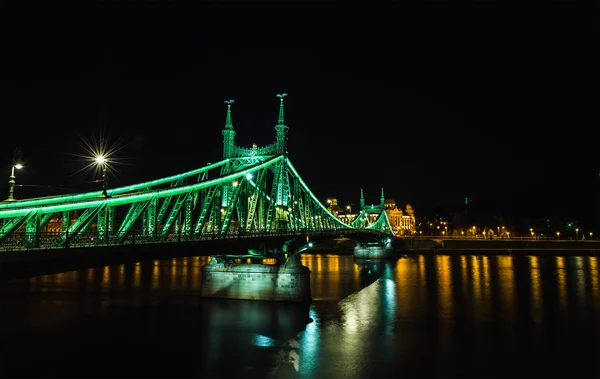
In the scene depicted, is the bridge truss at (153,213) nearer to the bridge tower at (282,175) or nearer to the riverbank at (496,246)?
the bridge tower at (282,175)

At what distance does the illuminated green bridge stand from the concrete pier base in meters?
2.46

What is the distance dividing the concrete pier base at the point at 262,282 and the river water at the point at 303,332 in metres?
0.84

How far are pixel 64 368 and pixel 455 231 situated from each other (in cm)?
13719

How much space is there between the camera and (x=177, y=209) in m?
24.3

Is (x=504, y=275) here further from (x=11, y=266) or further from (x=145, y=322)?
(x=11, y=266)

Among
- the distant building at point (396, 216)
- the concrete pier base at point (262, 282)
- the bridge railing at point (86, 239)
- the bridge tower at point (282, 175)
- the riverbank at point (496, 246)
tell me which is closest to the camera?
the bridge railing at point (86, 239)

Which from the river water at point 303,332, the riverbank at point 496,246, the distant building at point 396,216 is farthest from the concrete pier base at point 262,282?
the distant building at point 396,216

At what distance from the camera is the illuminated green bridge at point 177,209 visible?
16559mm

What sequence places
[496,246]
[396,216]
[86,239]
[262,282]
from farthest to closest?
[396,216] < [496,246] < [262,282] < [86,239]

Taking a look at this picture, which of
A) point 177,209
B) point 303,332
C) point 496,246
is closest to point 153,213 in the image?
point 177,209

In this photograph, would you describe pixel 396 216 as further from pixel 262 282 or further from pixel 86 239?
pixel 86 239

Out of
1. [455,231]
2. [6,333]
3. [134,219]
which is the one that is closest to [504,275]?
[134,219]

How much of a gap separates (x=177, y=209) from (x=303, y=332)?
30.0 ft

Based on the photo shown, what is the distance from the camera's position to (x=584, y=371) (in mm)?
17891
